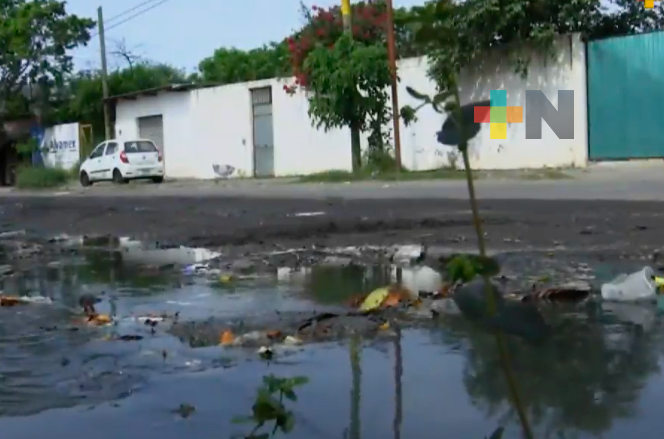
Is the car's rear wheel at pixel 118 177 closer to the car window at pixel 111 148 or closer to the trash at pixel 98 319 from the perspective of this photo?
the car window at pixel 111 148

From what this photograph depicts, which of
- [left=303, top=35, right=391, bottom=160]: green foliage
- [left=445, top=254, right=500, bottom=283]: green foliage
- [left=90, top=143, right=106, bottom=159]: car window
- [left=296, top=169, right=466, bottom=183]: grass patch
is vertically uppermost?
[left=303, top=35, right=391, bottom=160]: green foliage

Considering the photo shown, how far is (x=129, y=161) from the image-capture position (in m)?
33.1

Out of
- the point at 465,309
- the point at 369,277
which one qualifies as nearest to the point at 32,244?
the point at 369,277

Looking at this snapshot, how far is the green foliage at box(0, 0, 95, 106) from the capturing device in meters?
46.2

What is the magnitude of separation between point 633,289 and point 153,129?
35770mm

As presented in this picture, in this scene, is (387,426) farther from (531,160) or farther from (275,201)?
(531,160)

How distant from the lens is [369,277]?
759 centimetres

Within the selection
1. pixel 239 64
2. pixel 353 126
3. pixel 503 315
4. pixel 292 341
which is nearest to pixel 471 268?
pixel 503 315

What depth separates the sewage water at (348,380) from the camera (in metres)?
3.64

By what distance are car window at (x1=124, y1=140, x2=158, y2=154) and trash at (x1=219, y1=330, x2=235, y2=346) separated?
2858 centimetres

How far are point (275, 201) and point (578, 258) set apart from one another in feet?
34.3

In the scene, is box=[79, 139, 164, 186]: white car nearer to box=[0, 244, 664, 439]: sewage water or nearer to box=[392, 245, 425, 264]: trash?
box=[392, 245, 425, 264]: trash

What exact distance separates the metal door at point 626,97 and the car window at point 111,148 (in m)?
16.0

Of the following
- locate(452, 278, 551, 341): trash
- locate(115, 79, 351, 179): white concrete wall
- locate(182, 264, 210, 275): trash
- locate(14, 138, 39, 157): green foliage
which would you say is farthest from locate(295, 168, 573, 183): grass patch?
locate(14, 138, 39, 157): green foliage
